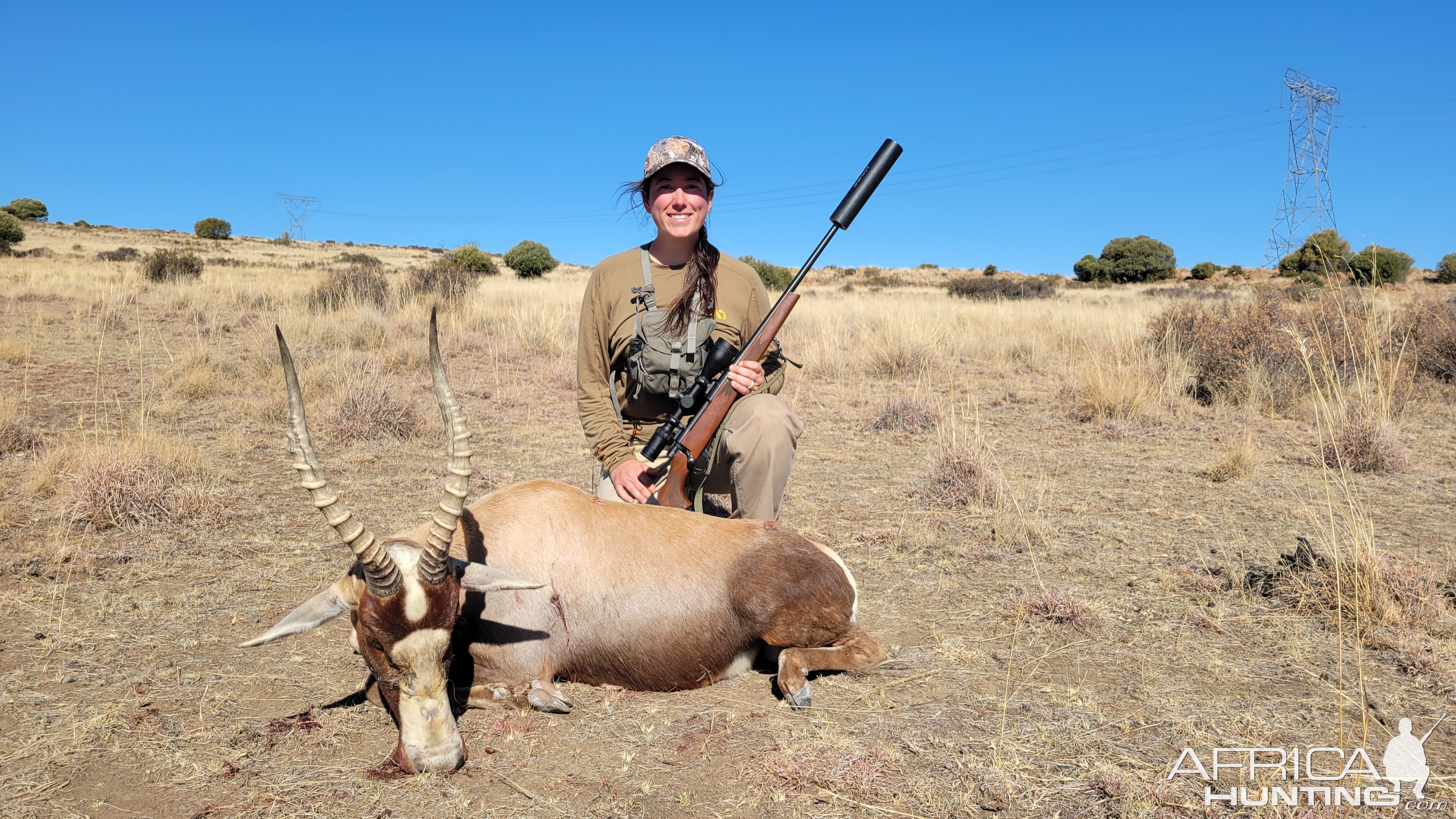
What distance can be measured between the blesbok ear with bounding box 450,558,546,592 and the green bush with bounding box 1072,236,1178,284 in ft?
172

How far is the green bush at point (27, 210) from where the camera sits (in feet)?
195

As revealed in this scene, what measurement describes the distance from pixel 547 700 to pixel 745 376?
1.95 metres

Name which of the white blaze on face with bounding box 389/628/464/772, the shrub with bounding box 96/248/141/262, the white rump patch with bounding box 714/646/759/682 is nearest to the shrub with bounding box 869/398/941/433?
the white rump patch with bounding box 714/646/759/682

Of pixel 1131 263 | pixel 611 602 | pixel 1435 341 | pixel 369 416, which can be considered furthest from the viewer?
pixel 1131 263

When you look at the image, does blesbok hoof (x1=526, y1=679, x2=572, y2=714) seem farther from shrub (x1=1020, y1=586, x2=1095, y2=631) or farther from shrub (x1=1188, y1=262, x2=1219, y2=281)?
shrub (x1=1188, y1=262, x2=1219, y2=281)

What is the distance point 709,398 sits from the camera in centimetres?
433

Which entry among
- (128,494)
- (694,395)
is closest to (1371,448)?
(694,395)

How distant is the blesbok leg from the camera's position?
3.38m

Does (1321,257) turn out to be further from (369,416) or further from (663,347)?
(369,416)

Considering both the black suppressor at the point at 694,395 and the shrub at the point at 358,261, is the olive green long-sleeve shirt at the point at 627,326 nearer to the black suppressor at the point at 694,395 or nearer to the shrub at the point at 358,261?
the black suppressor at the point at 694,395

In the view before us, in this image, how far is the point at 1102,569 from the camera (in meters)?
4.96

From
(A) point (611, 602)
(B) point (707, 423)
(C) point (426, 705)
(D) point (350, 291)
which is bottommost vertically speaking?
(C) point (426, 705)

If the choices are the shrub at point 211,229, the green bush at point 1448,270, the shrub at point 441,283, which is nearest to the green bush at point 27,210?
the shrub at point 211,229

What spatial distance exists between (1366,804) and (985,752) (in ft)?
4.06
